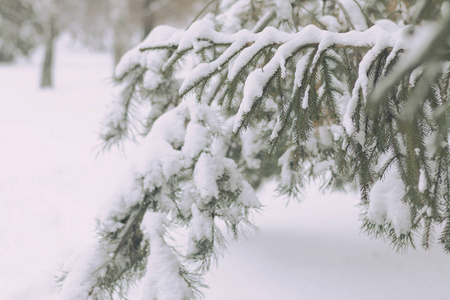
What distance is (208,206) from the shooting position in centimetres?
173

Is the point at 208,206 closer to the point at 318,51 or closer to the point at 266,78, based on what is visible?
the point at 266,78

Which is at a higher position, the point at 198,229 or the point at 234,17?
the point at 234,17

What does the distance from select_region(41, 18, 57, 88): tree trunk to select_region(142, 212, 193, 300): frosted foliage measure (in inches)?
469

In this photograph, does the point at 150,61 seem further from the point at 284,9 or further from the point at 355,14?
the point at 355,14

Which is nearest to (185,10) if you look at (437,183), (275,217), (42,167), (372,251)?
(42,167)

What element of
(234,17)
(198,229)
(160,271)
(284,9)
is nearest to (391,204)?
(198,229)

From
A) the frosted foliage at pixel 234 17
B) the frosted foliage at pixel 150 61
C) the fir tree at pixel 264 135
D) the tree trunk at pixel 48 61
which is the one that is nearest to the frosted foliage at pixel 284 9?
the fir tree at pixel 264 135

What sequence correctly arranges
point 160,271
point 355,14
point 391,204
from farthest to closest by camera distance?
point 355,14 → point 160,271 → point 391,204

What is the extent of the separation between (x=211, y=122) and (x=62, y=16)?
12850mm

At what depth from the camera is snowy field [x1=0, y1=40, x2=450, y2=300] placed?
2340 mm

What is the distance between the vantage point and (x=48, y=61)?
40.2 ft

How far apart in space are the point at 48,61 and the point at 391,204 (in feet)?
42.2

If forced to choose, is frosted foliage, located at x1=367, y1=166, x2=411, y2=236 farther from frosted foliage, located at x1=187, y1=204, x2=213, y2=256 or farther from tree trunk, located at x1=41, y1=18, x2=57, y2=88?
tree trunk, located at x1=41, y1=18, x2=57, y2=88

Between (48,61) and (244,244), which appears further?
(48,61)
